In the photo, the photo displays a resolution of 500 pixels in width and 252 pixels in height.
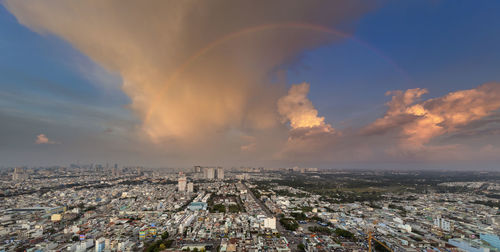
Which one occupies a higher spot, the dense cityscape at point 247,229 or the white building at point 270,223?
the white building at point 270,223

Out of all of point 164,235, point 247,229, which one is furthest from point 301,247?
point 164,235

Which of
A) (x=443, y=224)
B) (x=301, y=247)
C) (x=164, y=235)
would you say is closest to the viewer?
(x=301, y=247)

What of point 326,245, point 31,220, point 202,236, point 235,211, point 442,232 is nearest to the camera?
point 326,245

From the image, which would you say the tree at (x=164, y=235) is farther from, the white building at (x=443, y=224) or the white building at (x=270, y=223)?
the white building at (x=443, y=224)

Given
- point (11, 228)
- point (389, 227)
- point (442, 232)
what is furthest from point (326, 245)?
point (11, 228)

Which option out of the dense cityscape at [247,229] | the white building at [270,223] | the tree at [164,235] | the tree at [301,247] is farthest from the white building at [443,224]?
the tree at [164,235]

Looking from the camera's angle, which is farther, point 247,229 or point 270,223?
point 270,223

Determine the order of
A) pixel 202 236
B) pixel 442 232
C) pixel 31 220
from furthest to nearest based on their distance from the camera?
pixel 31 220 < pixel 442 232 < pixel 202 236

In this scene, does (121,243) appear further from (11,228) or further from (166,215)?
(11,228)

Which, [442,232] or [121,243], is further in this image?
[442,232]

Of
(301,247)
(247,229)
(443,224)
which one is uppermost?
(443,224)

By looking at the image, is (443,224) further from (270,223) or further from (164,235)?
(164,235)
